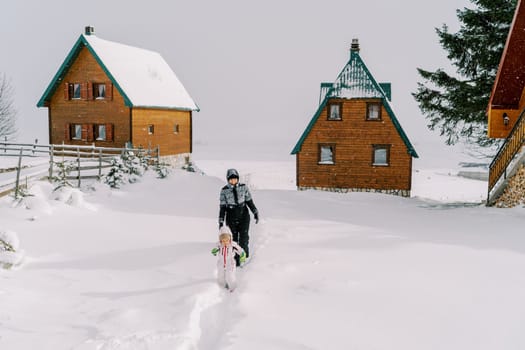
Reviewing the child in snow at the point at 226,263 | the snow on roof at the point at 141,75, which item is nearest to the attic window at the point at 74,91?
the snow on roof at the point at 141,75

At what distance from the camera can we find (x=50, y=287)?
24.2 feet

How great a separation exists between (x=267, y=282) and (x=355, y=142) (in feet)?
55.4

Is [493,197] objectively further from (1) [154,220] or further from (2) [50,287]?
(2) [50,287]

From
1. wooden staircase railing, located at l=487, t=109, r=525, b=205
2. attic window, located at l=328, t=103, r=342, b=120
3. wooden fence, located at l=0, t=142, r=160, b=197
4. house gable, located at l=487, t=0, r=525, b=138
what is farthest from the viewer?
attic window, located at l=328, t=103, r=342, b=120

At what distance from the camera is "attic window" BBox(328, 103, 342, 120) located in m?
22.9

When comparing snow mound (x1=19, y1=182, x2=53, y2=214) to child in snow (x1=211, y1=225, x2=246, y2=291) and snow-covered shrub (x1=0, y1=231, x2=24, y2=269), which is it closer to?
snow-covered shrub (x1=0, y1=231, x2=24, y2=269)

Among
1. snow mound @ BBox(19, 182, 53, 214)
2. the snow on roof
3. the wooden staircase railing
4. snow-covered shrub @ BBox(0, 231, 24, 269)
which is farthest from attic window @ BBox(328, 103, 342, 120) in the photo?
snow-covered shrub @ BBox(0, 231, 24, 269)

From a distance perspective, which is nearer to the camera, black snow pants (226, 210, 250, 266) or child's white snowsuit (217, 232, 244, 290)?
child's white snowsuit (217, 232, 244, 290)

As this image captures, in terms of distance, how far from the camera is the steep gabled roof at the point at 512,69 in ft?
48.9

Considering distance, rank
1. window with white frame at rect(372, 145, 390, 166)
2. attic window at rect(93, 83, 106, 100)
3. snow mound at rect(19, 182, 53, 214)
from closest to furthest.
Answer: snow mound at rect(19, 182, 53, 214)
window with white frame at rect(372, 145, 390, 166)
attic window at rect(93, 83, 106, 100)

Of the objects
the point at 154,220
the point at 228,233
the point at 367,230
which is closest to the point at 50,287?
the point at 228,233

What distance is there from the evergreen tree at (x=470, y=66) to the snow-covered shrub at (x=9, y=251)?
1697 cm

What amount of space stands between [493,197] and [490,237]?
16.9 ft

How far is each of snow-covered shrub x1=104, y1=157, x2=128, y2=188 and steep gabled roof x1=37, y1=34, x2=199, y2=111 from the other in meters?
9.01
